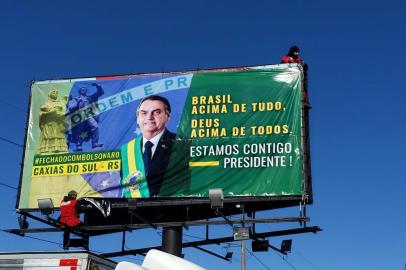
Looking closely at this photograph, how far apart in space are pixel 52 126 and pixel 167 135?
11.7 feet

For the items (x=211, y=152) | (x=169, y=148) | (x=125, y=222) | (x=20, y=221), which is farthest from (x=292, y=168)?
(x=20, y=221)

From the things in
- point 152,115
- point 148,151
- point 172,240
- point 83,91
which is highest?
point 83,91

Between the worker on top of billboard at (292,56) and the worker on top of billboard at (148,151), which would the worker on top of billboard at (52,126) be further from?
the worker on top of billboard at (292,56)

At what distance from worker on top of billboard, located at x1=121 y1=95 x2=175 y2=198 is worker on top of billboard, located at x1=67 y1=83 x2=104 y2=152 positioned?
108 centimetres

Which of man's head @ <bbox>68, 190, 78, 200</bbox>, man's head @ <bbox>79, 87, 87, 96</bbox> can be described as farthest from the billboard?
man's head @ <bbox>68, 190, 78, 200</bbox>

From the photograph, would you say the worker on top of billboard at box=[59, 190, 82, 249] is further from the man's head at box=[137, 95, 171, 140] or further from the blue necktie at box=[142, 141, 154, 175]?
the man's head at box=[137, 95, 171, 140]

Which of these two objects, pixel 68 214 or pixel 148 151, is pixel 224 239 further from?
pixel 68 214

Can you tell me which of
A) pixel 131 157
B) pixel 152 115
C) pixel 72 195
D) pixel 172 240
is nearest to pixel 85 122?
pixel 131 157

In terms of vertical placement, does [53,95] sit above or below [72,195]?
above

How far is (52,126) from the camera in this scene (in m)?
19.6

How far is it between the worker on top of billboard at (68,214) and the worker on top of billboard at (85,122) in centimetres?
173

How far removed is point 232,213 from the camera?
18.1 metres

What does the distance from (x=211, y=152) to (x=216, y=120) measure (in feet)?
2.95

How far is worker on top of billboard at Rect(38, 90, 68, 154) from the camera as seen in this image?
760 inches
